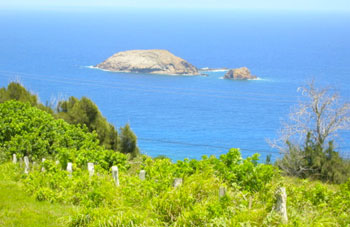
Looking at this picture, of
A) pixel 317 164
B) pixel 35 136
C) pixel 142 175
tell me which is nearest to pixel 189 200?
pixel 142 175

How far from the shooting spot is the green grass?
7336mm

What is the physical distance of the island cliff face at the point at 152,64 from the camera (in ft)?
359

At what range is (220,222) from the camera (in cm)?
609

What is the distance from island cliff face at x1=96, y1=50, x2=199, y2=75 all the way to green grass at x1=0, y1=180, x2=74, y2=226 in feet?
330

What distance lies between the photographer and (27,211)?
7.87 m

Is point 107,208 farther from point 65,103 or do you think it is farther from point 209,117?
point 209,117

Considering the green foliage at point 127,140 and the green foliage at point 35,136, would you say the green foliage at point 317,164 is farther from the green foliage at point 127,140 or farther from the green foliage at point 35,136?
the green foliage at point 127,140

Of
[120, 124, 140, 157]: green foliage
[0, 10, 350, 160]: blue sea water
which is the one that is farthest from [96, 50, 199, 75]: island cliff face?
[120, 124, 140, 157]: green foliage

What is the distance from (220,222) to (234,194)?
116 cm

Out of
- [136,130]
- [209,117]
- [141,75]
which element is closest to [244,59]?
[141,75]

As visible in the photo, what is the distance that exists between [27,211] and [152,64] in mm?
102527

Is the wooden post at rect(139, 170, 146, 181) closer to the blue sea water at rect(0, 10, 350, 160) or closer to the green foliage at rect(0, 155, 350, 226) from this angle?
the green foliage at rect(0, 155, 350, 226)

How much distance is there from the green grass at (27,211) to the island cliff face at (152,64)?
100499mm

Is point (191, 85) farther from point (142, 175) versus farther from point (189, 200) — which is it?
point (189, 200)
